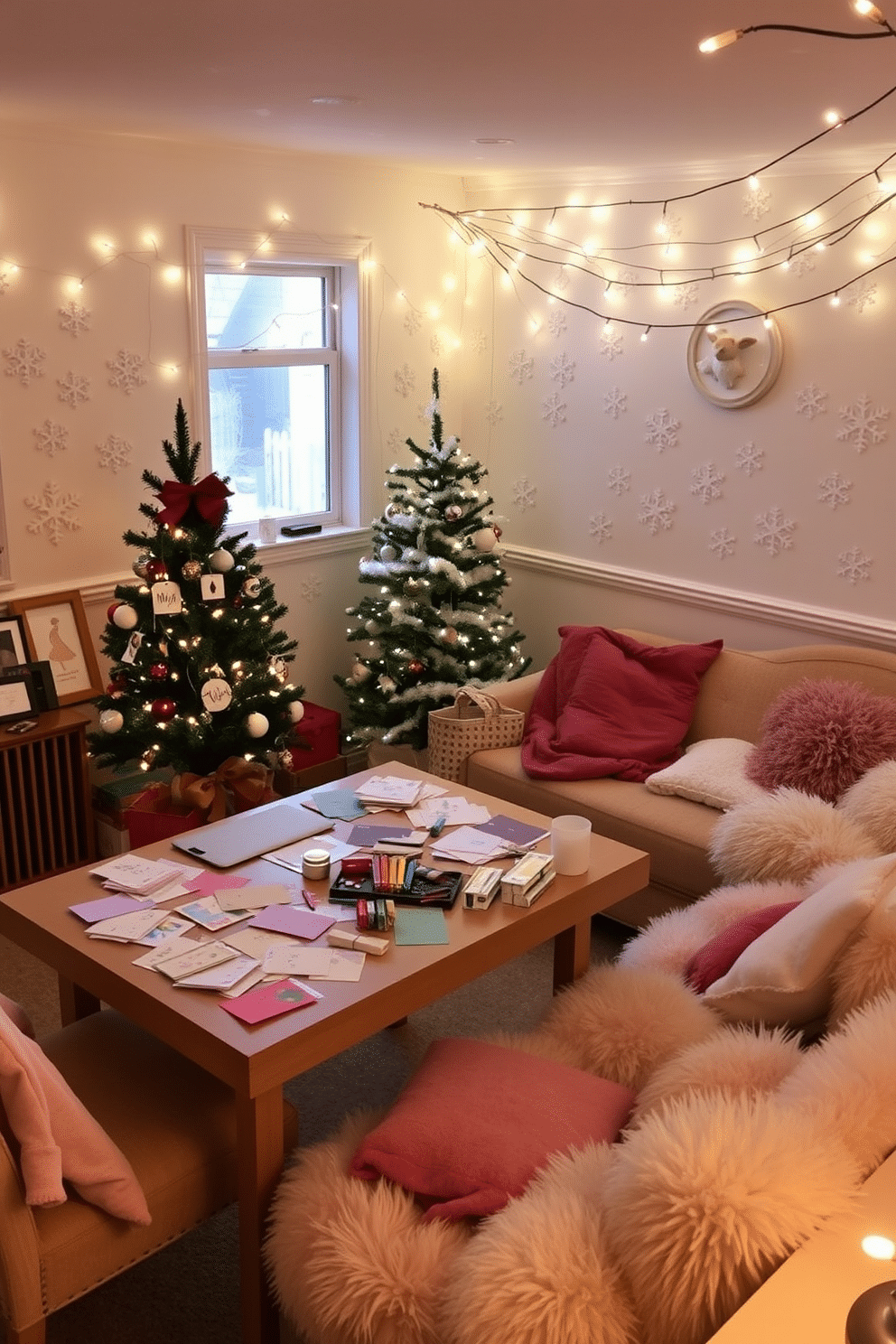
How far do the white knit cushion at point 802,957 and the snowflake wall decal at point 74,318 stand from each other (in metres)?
2.92

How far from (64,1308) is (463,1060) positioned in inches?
36.5

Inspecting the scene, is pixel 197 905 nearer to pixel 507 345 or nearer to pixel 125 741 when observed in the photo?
pixel 125 741

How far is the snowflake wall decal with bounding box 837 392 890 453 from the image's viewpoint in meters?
3.86

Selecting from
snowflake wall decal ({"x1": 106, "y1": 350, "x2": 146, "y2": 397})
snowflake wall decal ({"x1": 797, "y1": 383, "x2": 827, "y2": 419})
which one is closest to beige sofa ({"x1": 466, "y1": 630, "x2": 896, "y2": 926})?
snowflake wall decal ({"x1": 797, "y1": 383, "x2": 827, "y2": 419})

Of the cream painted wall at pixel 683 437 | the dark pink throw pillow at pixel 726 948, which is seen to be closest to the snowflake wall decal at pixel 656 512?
the cream painted wall at pixel 683 437

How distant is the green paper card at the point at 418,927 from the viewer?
2.39 m

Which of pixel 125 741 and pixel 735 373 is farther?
pixel 735 373

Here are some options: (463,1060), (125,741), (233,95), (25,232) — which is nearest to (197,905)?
(463,1060)

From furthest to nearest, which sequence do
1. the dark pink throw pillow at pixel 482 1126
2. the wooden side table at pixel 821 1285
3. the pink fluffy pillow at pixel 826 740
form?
the pink fluffy pillow at pixel 826 740
the dark pink throw pillow at pixel 482 1126
the wooden side table at pixel 821 1285

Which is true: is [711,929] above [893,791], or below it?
below

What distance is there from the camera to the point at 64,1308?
231 centimetres

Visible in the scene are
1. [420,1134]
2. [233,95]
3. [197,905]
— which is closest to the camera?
[420,1134]

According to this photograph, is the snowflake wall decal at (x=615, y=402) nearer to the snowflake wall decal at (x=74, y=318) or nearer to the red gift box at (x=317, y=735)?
the red gift box at (x=317, y=735)

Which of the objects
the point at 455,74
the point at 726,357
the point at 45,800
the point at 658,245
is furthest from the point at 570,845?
the point at 658,245
